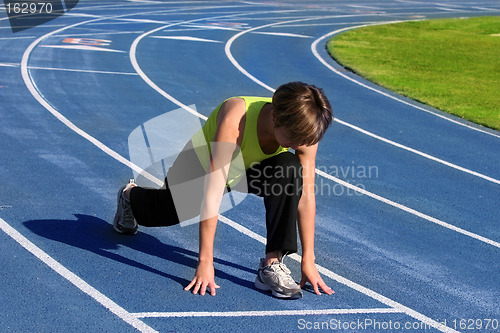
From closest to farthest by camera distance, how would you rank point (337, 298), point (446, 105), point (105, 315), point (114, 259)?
point (105, 315) < point (337, 298) < point (114, 259) < point (446, 105)

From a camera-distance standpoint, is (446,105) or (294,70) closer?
(446,105)

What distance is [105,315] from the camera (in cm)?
445

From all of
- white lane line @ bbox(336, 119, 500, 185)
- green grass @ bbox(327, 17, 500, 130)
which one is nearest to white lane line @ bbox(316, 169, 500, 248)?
white lane line @ bbox(336, 119, 500, 185)

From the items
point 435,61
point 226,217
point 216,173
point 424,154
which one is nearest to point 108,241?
point 226,217

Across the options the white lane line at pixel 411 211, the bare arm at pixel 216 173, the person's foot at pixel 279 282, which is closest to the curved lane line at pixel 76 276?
the bare arm at pixel 216 173

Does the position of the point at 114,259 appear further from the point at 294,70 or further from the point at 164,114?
the point at 294,70

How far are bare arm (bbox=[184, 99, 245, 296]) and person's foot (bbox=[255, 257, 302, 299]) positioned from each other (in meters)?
0.37

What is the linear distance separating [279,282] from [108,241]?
1.49m

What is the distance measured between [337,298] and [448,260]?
1.30 m

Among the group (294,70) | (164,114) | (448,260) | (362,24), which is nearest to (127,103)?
(164,114)

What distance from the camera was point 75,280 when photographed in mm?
4895

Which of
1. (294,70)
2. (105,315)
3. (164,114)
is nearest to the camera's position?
(105,315)

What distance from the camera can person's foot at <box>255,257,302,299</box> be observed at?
4.80m

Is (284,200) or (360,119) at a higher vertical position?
(284,200)
